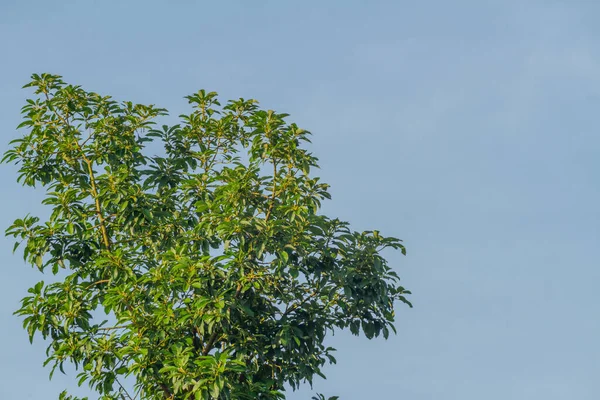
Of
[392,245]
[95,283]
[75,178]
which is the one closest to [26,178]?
[75,178]

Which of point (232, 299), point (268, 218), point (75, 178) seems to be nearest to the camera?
point (232, 299)

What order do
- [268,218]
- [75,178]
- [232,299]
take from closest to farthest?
[232,299] < [268,218] < [75,178]

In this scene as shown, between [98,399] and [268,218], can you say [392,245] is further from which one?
Result: [98,399]

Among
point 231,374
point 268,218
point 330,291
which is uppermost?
point 268,218

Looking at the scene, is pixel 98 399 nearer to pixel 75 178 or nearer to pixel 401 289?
pixel 75 178

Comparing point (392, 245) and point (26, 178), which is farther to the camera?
point (26, 178)

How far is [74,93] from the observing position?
16.4 meters

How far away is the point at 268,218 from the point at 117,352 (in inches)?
114

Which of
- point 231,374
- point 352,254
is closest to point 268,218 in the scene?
point 352,254

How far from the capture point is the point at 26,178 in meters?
16.2

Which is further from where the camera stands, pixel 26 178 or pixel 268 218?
pixel 26 178

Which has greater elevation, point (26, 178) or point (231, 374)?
point (26, 178)

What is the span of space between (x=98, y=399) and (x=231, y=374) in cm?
231

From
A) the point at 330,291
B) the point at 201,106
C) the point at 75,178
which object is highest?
the point at 201,106
